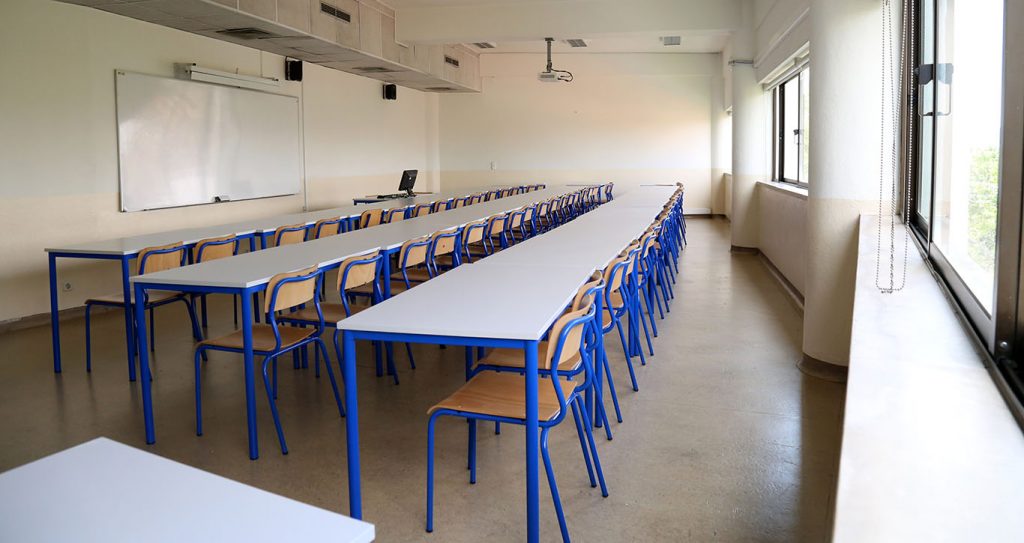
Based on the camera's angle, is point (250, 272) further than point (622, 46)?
No

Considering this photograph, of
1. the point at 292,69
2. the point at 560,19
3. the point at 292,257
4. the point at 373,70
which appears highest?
the point at 560,19

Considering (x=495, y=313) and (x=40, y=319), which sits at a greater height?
(x=495, y=313)

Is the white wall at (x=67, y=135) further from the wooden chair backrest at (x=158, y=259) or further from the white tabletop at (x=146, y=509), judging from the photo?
the white tabletop at (x=146, y=509)

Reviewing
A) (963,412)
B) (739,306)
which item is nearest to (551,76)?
(739,306)

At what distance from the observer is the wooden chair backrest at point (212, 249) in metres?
4.84

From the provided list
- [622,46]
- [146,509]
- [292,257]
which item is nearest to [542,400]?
[146,509]

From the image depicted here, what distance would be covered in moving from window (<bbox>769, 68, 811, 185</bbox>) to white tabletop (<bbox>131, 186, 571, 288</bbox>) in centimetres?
404

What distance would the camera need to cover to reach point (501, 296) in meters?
3.06

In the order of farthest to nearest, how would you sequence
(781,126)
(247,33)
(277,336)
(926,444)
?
1. (781,126)
2. (247,33)
3. (277,336)
4. (926,444)

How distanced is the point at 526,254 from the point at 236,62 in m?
5.81

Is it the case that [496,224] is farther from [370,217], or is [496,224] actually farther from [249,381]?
[249,381]

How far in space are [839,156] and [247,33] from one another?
19.5 ft

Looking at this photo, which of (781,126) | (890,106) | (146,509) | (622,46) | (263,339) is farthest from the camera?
→ (622,46)

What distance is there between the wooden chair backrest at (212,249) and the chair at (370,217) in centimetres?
217
